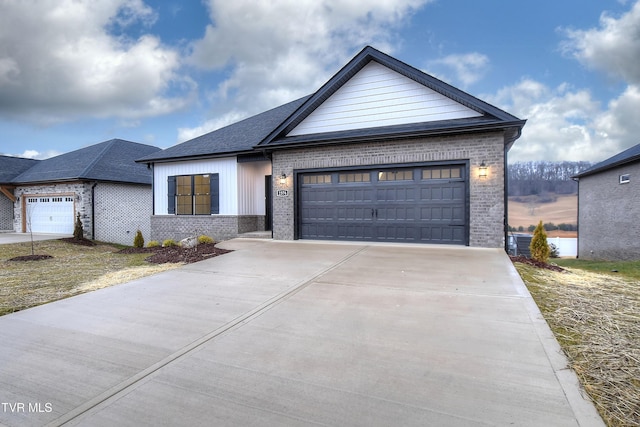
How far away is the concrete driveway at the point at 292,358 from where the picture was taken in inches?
81.0

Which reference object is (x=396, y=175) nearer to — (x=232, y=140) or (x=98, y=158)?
(x=232, y=140)

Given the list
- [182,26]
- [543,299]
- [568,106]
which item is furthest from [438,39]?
[568,106]

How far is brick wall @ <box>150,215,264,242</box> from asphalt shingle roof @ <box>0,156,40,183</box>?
1236 centimetres

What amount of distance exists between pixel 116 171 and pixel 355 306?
1848cm

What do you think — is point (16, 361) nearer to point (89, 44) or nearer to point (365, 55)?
point (365, 55)

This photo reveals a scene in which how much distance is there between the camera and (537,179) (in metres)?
40.7

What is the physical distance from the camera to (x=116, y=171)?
17547 mm

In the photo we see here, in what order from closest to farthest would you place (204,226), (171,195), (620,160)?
(204,226) < (171,195) < (620,160)

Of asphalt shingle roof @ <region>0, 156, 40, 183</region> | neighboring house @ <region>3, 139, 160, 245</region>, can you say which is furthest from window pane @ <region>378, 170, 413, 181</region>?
asphalt shingle roof @ <region>0, 156, 40, 183</region>

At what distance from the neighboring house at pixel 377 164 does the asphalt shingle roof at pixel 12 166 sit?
14458 millimetres

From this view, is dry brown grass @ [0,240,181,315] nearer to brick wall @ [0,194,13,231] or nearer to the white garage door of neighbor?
the white garage door of neighbor

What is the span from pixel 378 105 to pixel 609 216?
15.0 m

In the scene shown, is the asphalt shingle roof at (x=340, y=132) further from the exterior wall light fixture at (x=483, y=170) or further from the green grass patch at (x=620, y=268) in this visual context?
the green grass patch at (x=620, y=268)

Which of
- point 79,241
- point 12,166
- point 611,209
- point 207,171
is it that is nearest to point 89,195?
point 79,241
